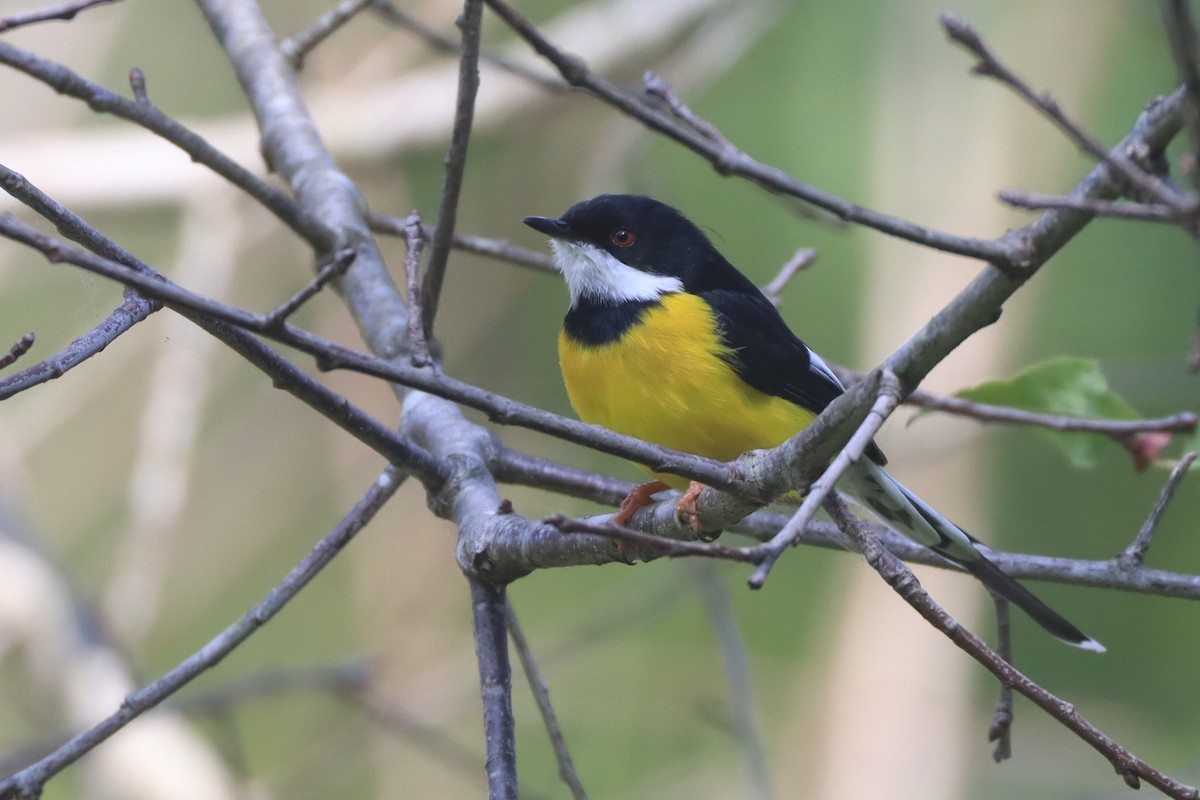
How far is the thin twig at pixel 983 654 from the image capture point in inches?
64.4

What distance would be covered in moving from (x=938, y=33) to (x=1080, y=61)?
0.98m

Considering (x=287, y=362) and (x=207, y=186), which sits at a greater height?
(x=207, y=186)

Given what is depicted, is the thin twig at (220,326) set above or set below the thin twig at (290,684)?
below

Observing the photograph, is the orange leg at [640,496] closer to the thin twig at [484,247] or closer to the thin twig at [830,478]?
the thin twig at [484,247]

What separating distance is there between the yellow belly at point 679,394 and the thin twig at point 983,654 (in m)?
1.30

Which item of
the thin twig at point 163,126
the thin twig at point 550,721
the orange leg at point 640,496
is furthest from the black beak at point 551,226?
the thin twig at point 550,721

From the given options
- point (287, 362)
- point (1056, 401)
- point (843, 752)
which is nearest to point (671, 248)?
point (1056, 401)

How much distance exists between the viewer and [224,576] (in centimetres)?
769

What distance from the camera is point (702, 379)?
10.4 ft

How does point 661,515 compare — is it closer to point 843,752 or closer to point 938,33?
point 843,752

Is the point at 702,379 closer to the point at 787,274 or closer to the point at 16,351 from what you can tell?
the point at 787,274

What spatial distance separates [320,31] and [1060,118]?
2827mm

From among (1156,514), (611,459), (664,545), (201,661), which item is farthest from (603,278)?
(611,459)

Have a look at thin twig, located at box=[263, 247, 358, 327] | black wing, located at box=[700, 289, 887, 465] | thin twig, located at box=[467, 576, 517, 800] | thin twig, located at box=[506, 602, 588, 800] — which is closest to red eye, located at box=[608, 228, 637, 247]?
black wing, located at box=[700, 289, 887, 465]
